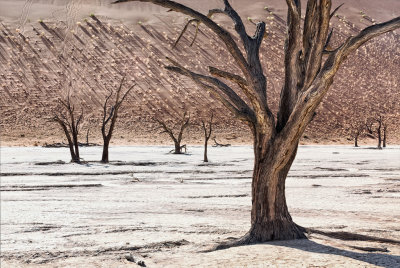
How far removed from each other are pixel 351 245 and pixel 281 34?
68.6 meters

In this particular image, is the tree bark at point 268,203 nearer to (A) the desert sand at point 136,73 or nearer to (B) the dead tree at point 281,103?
(B) the dead tree at point 281,103

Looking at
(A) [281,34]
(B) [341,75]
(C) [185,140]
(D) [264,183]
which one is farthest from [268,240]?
(A) [281,34]

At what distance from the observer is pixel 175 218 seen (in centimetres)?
1112

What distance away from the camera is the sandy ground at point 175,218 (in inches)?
294

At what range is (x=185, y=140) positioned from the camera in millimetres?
53594

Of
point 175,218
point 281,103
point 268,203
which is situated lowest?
point 175,218

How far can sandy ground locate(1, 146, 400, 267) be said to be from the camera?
7.46 meters

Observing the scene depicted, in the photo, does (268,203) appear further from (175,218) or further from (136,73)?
(136,73)

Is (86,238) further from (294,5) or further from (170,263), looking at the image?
(294,5)

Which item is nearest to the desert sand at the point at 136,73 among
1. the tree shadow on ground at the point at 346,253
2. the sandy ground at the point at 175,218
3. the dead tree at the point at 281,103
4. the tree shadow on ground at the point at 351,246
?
the sandy ground at the point at 175,218

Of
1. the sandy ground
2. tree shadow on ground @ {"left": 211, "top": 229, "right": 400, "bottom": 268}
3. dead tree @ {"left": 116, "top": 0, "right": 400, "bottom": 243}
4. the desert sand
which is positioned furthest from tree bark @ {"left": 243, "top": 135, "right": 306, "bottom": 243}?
the desert sand

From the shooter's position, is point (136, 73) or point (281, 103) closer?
point (281, 103)

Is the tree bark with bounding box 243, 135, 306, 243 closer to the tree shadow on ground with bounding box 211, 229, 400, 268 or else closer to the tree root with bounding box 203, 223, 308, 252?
the tree root with bounding box 203, 223, 308, 252

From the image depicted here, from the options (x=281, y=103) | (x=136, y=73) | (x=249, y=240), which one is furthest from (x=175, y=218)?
(x=136, y=73)
